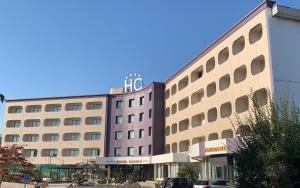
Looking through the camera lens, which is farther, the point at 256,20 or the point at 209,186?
the point at 256,20

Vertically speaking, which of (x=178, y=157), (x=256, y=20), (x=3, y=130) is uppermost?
(x=256, y=20)

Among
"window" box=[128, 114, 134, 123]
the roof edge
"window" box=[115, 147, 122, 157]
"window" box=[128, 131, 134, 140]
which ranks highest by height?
the roof edge

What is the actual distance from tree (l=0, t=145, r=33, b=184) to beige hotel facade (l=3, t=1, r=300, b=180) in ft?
58.7

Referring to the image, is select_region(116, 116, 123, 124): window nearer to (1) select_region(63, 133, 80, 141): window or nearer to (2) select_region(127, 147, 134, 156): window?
(2) select_region(127, 147, 134, 156): window

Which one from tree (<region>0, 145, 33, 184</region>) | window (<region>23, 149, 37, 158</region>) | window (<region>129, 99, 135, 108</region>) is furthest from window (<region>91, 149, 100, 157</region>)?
tree (<region>0, 145, 33, 184</region>)

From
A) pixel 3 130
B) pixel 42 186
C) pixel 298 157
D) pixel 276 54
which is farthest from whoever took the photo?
pixel 3 130

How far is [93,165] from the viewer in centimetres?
8700

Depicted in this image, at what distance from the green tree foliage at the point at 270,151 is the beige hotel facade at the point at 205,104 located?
421 centimetres

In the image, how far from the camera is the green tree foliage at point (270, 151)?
17938 mm

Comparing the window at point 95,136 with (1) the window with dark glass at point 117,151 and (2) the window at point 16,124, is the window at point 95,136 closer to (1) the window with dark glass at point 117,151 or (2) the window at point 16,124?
(1) the window with dark glass at point 117,151

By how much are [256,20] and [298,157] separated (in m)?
32.5

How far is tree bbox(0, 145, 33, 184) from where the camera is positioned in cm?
3388

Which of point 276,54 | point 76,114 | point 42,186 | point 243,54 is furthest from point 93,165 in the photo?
point 276,54

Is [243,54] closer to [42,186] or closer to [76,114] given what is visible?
[42,186]
